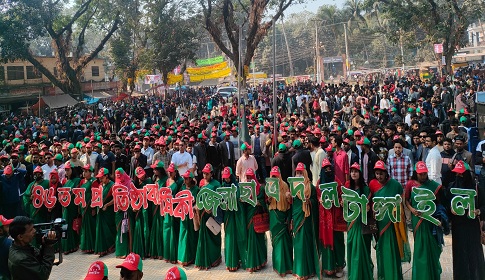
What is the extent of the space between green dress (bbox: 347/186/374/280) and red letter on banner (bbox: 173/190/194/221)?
2.14m

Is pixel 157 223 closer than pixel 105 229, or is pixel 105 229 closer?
pixel 157 223

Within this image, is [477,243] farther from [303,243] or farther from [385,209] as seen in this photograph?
[303,243]

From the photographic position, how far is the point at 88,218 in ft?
25.9

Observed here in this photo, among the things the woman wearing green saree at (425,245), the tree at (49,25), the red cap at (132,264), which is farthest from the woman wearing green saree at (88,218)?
the tree at (49,25)

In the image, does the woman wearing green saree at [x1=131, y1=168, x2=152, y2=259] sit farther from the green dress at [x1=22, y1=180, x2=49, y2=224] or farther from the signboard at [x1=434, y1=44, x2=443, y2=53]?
the signboard at [x1=434, y1=44, x2=443, y2=53]

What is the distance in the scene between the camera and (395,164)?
7.84 m

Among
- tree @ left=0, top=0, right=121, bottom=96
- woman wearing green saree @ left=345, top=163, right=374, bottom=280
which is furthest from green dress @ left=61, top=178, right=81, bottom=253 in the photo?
tree @ left=0, top=0, right=121, bottom=96

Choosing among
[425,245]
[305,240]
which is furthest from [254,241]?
[425,245]

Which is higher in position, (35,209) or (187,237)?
(35,209)

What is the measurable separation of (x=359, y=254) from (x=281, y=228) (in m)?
1.08

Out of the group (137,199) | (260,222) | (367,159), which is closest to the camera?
(260,222)

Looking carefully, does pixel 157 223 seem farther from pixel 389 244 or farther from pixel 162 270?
pixel 389 244

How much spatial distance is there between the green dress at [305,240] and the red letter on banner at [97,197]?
2935mm

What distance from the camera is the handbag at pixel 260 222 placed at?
661cm
